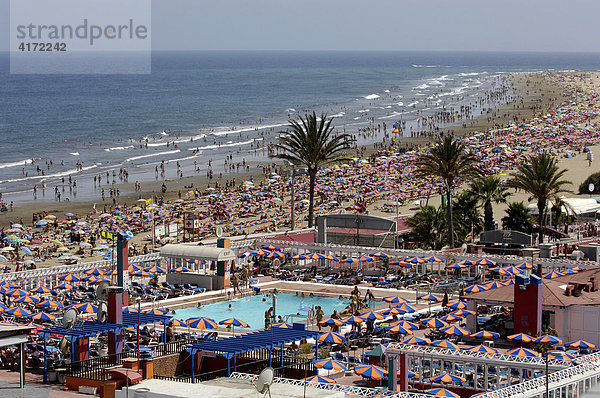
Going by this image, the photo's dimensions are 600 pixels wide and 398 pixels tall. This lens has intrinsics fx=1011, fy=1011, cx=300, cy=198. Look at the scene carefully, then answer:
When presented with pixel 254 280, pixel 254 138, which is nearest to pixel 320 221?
pixel 254 280

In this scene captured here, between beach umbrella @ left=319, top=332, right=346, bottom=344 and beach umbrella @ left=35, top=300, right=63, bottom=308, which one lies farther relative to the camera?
beach umbrella @ left=35, top=300, right=63, bottom=308

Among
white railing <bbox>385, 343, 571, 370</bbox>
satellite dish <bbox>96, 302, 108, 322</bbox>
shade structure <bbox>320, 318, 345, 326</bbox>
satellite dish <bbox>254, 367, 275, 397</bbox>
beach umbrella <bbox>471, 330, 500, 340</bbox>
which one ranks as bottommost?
shade structure <bbox>320, 318, 345, 326</bbox>

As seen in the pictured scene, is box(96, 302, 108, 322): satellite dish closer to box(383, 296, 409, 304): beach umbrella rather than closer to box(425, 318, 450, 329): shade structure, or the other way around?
box(425, 318, 450, 329): shade structure

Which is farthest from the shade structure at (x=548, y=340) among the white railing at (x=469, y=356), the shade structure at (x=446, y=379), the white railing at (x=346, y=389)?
the white railing at (x=346, y=389)

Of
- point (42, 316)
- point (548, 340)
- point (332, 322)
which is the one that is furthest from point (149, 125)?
point (548, 340)

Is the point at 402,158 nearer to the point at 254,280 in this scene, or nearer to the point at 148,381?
the point at 254,280

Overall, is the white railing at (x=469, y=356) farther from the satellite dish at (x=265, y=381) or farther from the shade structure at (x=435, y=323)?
the satellite dish at (x=265, y=381)

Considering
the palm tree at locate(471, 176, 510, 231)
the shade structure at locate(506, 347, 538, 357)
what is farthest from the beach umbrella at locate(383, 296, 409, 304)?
the palm tree at locate(471, 176, 510, 231)
